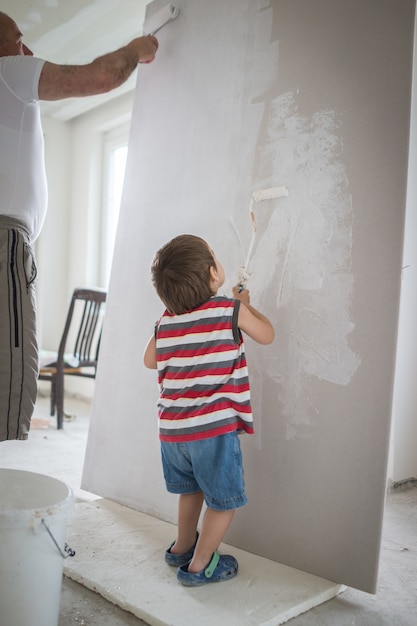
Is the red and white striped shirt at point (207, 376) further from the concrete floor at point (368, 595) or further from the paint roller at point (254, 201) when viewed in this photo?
the concrete floor at point (368, 595)

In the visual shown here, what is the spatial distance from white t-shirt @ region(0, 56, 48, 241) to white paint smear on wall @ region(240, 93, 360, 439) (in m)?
0.65

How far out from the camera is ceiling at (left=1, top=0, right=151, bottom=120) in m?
3.19

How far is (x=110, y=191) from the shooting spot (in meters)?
4.91

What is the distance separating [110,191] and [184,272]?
3669 millimetres

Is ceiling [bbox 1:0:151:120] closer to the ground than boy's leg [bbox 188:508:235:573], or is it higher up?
higher up

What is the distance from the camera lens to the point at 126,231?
7.13 ft

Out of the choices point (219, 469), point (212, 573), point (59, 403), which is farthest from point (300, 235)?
point (59, 403)

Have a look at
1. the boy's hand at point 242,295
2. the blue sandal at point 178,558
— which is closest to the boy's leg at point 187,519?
the blue sandal at point 178,558

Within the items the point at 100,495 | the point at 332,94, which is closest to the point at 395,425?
the point at 100,495

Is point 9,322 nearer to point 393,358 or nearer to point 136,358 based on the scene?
point 136,358

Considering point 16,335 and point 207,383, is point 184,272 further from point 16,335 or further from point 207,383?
point 16,335

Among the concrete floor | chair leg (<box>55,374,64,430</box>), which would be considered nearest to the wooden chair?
chair leg (<box>55,374,64,430</box>)

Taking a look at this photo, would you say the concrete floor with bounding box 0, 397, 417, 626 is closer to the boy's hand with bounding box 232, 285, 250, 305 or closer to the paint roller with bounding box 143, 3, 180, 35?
the boy's hand with bounding box 232, 285, 250, 305

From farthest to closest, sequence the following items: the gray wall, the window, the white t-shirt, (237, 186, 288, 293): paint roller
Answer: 1. the window
2. (237, 186, 288, 293): paint roller
3. the white t-shirt
4. the gray wall
